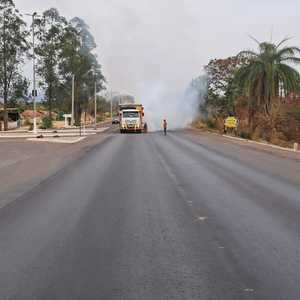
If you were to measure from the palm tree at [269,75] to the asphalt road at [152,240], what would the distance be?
76.1 feet

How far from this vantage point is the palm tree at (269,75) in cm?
3516

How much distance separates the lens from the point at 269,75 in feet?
115

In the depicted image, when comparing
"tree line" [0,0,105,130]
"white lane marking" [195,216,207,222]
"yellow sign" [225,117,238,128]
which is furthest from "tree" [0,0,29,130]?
"white lane marking" [195,216,207,222]

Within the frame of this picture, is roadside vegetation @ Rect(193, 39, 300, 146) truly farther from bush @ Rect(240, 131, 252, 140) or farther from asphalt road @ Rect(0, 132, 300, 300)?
asphalt road @ Rect(0, 132, 300, 300)

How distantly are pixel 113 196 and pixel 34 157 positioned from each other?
40.2ft

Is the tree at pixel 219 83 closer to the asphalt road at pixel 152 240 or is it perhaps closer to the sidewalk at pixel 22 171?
the sidewalk at pixel 22 171

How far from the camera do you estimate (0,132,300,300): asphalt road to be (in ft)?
16.2

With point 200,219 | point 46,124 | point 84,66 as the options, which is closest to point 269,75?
point 200,219

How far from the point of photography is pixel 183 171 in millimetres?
15477

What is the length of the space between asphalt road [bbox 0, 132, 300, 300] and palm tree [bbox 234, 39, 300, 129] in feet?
76.1

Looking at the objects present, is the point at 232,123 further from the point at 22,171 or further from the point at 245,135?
the point at 22,171

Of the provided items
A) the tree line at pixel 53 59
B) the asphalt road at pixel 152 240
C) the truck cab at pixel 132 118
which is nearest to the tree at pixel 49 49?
the tree line at pixel 53 59

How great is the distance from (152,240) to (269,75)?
3023 centimetres

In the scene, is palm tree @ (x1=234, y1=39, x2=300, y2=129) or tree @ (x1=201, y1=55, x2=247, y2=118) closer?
palm tree @ (x1=234, y1=39, x2=300, y2=129)
